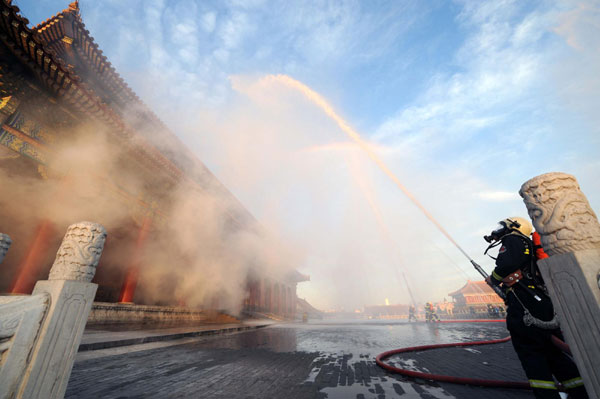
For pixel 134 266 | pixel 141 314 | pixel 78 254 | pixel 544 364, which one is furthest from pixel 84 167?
pixel 544 364

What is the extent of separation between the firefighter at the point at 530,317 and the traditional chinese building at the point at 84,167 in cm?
742

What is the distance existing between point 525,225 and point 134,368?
4968 mm

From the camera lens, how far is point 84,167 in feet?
23.2

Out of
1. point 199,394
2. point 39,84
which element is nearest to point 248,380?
point 199,394

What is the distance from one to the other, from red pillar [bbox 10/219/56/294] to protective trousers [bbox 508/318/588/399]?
29.7 ft

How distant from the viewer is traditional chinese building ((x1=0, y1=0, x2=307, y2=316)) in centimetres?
520

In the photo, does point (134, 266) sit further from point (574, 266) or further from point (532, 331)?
point (574, 266)

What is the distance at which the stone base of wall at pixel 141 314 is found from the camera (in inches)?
290

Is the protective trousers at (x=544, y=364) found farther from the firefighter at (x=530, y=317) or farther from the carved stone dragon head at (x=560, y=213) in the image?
the carved stone dragon head at (x=560, y=213)

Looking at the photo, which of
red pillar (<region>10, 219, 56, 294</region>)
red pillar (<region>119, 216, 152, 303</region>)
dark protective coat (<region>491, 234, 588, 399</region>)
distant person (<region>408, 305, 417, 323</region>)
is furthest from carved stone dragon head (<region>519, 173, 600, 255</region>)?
distant person (<region>408, 305, 417, 323</region>)

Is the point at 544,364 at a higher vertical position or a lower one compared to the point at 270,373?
higher

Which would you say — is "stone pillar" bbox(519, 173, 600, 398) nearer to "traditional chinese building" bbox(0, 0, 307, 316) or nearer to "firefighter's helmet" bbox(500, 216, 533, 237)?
"firefighter's helmet" bbox(500, 216, 533, 237)

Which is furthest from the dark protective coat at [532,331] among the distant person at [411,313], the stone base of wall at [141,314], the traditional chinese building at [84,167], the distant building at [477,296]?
the distant building at [477,296]

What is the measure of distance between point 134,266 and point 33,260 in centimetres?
316
